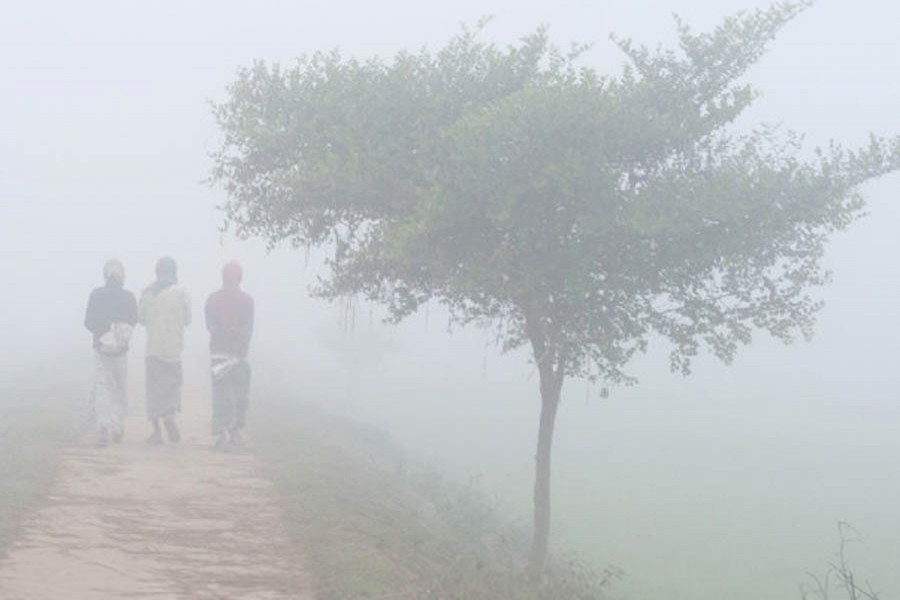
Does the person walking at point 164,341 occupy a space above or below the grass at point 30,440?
above

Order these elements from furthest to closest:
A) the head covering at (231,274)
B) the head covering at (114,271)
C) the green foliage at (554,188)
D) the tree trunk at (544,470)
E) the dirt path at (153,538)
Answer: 1. the head covering at (231,274)
2. the head covering at (114,271)
3. the tree trunk at (544,470)
4. the green foliage at (554,188)
5. the dirt path at (153,538)

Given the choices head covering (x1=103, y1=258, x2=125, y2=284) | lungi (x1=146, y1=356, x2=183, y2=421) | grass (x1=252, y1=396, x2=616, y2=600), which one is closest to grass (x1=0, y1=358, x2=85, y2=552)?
lungi (x1=146, y1=356, x2=183, y2=421)

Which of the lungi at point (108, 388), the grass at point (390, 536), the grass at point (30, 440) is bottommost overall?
the grass at point (390, 536)

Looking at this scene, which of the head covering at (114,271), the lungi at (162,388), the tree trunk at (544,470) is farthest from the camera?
the lungi at (162,388)

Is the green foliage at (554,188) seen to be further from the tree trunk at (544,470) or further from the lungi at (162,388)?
the lungi at (162,388)

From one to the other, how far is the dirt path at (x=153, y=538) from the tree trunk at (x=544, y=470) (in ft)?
9.44

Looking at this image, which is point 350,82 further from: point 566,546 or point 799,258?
point 566,546

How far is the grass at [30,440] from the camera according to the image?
10.9m

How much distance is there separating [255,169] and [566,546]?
13324 millimetres

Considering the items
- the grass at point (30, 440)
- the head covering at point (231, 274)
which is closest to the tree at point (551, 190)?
the head covering at point (231, 274)

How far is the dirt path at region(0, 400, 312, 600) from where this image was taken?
8617 millimetres

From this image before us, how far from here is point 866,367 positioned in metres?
103

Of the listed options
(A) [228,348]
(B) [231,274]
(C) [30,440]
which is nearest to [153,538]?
(C) [30,440]

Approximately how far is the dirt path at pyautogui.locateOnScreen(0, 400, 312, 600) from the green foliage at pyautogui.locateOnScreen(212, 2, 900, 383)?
2642 millimetres
